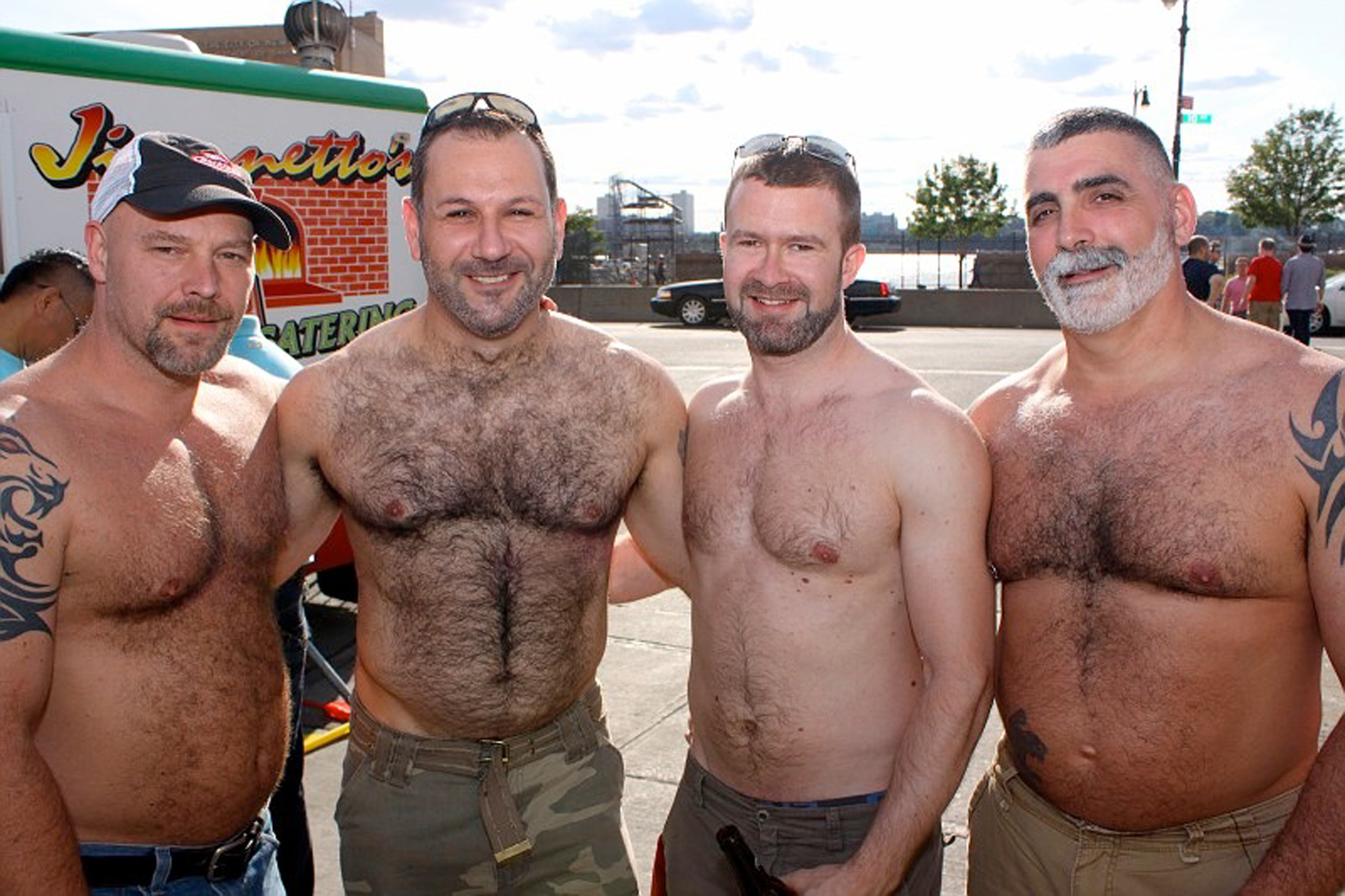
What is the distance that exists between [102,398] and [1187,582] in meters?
2.44

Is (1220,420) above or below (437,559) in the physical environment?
above

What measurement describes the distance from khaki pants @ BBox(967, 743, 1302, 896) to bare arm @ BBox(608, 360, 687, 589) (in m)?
1.02

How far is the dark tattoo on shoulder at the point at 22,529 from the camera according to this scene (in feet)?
7.00

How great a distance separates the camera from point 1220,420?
2490mm

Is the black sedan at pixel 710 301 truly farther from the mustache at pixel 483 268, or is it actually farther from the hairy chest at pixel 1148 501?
the hairy chest at pixel 1148 501

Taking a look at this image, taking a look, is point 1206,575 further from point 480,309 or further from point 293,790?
point 293,790

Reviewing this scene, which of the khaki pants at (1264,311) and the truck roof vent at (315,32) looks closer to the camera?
the truck roof vent at (315,32)

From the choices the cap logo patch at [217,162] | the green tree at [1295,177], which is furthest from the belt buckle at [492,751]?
the green tree at [1295,177]

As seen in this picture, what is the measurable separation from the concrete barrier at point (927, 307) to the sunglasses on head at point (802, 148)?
23.7 metres

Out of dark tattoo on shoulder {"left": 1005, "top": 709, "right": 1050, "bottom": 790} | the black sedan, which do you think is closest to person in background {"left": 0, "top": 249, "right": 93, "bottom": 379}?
dark tattoo on shoulder {"left": 1005, "top": 709, "right": 1050, "bottom": 790}

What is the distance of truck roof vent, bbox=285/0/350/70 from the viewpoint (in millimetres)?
8242

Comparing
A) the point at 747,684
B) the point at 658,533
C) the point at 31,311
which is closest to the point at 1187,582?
the point at 747,684

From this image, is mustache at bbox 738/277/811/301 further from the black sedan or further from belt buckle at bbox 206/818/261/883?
the black sedan

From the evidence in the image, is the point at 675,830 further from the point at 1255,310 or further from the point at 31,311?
the point at 1255,310
